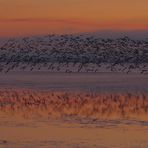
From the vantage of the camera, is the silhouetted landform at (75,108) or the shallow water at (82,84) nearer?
the silhouetted landform at (75,108)

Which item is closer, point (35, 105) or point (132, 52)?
point (35, 105)

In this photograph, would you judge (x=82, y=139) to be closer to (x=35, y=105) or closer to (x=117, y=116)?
(x=117, y=116)

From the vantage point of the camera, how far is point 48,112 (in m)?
20.9

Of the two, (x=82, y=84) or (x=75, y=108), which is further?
(x=82, y=84)

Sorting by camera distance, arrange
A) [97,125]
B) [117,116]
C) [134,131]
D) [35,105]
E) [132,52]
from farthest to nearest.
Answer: [132,52] → [35,105] → [117,116] → [97,125] → [134,131]

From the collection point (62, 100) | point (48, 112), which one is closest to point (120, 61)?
point (62, 100)

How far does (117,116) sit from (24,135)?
456 cm

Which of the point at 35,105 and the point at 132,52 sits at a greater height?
the point at 35,105

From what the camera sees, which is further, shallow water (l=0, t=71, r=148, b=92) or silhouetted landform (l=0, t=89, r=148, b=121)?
shallow water (l=0, t=71, r=148, b=92)

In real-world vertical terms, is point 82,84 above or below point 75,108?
below

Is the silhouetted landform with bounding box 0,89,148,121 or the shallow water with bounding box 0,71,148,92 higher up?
the silhouetted landform with bounding box 0,89,148,121

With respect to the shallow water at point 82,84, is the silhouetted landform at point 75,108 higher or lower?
higher

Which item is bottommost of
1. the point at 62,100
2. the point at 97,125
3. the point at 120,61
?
the point at 120,61

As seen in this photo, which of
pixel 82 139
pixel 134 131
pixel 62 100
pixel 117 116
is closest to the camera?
pixel 82 139
